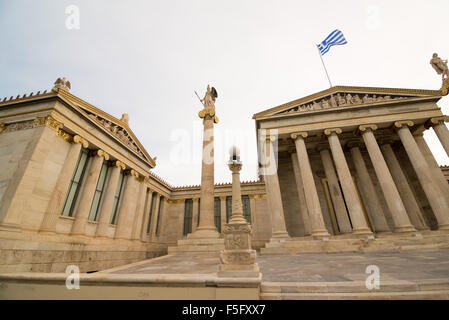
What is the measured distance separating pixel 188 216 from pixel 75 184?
1495cm

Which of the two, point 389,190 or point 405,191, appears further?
point 405,191

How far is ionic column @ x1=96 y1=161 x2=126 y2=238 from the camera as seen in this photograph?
643 inches

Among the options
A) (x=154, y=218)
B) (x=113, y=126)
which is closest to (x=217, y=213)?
(x=154, y=218)

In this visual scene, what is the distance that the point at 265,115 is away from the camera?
19234mm

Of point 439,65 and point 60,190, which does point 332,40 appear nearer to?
point 439,65

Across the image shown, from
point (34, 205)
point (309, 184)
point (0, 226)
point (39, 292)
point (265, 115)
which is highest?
A: point (265, 115)

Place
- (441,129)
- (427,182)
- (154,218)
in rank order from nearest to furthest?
(427,182)
(441,129)
(154,218)

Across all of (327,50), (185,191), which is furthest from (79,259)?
(327,50)

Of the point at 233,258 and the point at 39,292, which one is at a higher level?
the point at 233,258

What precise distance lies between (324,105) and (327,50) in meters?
5.78

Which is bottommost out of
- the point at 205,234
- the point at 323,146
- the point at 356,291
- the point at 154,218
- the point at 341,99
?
the point at 356,291

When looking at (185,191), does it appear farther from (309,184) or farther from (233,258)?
(233,258)

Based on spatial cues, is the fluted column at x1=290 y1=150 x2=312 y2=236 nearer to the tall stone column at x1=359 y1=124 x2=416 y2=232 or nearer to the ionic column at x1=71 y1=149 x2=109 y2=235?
the tall stone column at x1=359 y1=124 x2=416 y2=232

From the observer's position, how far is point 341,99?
19031 mm
